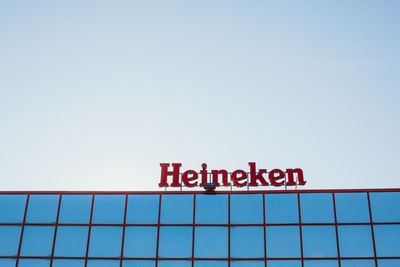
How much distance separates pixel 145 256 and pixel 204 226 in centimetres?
493

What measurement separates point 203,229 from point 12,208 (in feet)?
50.6

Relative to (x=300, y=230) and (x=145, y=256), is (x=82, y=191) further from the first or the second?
(x=300, y=230)

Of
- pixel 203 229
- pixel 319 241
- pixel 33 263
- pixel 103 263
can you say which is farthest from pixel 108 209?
pixel 319 241

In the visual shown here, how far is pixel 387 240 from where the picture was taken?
2884 cm

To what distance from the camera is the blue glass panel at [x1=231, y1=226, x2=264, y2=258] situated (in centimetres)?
2917

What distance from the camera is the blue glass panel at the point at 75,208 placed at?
30836 mm

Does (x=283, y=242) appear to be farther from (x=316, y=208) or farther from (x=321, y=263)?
(x=316, y=208)

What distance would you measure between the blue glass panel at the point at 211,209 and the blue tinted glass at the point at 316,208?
5972 mm

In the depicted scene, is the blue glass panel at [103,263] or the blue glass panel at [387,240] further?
the blue glass panel at [103,263]

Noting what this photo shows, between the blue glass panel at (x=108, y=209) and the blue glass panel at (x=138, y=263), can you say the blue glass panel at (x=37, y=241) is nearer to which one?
the blue glass panel at (x=108, y=209)

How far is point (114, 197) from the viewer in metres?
31.5

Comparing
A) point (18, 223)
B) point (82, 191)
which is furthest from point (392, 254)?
point (18, 223)

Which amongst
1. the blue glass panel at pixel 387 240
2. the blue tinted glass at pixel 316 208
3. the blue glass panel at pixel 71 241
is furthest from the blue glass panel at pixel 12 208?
the blue glass panel at pixel 387 240

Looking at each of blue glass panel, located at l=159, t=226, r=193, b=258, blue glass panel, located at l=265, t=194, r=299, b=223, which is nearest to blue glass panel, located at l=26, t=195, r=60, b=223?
blue glass panel, located at l=159, t=226, r=193, b=258
